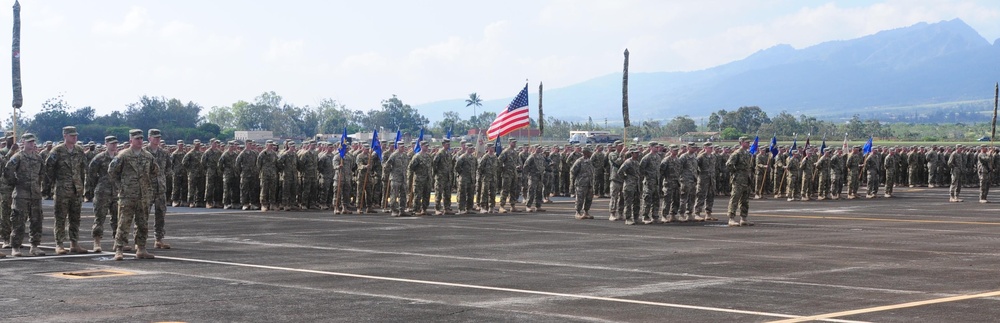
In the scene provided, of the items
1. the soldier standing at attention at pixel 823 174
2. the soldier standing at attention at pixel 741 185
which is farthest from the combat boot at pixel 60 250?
the soldier standing at attention at pixel 823 174

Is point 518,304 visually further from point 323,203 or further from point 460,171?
point 323,203

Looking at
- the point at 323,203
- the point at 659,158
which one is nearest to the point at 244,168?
the point at 323,203

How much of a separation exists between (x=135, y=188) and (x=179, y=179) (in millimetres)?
15824

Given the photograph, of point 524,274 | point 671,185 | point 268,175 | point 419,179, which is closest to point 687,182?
point 671,185

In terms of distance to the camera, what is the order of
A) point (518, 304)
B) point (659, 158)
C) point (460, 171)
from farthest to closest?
point (460, 171) → point (659, 158) → point (518, 304)

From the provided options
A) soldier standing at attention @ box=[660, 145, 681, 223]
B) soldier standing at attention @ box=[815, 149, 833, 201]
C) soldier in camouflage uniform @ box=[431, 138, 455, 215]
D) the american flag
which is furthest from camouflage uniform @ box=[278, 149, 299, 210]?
soldier standing at attention @ box=[815, 149, 833, 201]

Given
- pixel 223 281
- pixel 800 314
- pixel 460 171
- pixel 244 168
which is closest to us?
pixel 800 314

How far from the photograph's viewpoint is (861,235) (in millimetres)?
20625

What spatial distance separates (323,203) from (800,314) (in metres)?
20.2

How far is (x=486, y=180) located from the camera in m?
28.2

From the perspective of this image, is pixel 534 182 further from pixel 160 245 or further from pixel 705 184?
pixel 160 245

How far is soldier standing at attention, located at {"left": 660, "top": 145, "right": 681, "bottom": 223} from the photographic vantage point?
80.2 feet

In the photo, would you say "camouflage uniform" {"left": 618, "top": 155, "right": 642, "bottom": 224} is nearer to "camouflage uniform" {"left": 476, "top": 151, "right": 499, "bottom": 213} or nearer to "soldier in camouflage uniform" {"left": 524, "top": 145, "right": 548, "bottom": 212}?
"camouflage uniform" {"left": 476, "top": 151, "right": 499, "bottom": 213}

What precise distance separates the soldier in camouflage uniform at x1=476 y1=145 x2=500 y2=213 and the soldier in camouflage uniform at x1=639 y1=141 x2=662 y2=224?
4.84 meters
